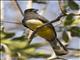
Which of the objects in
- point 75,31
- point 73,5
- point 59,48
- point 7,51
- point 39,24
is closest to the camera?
point 59,48

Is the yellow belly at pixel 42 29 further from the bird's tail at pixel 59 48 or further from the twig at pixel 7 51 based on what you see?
the twig at pixel 7 51

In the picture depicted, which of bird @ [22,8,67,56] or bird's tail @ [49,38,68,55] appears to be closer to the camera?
bird's tail @ [49,38,68,55]

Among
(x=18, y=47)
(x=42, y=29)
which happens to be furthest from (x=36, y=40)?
(x=42, y=29)

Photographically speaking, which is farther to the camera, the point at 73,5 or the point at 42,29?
the point at 73,5

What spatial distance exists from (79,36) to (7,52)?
0.36 m

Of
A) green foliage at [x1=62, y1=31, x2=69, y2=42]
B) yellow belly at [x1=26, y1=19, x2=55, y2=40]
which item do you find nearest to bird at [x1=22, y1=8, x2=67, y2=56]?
yellow belly at [x1=26, y1=19, x2=55, y2=40]

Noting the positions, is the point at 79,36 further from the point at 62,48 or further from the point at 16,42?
the point at 62,48

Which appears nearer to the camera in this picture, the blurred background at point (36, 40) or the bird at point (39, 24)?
the bird at point (39, 24)

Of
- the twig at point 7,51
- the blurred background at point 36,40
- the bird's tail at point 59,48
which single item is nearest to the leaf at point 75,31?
the blurred background at point 36,40

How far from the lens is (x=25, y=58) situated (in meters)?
1.40

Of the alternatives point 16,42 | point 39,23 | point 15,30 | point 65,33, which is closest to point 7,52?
point 16,42

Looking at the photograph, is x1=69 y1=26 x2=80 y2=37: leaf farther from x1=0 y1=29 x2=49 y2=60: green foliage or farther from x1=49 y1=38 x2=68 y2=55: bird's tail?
x1=49 y1=38 x2=68 y2=55: bird's tail

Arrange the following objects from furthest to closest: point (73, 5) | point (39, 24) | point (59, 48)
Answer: point (73, 5) < point (39, 24) < point (59, 48)

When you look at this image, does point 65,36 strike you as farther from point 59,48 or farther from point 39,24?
point 59,48
